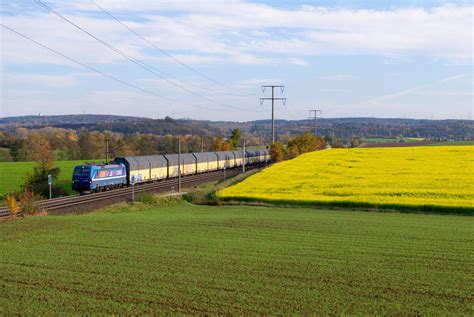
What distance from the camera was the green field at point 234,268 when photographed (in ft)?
42.9

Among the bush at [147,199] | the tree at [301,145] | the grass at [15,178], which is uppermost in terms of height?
the tree at [301,145]

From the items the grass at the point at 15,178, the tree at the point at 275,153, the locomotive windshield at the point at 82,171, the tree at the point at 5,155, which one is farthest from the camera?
the tree at the point at 5,155

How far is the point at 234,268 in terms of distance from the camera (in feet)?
55.5

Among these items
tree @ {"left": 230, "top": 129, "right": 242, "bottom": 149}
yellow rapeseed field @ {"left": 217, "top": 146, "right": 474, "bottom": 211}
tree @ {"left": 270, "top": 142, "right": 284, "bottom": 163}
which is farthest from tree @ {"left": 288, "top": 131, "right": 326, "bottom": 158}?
yellow rapeseed field @ {"left": 217, "top": 146, "right": 474, "bottom": 211}

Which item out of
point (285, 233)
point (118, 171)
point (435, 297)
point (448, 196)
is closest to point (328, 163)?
A: point (118, 171)

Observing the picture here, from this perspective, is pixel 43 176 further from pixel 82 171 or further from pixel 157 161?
pixel 157 161

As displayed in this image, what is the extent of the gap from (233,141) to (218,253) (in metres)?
108

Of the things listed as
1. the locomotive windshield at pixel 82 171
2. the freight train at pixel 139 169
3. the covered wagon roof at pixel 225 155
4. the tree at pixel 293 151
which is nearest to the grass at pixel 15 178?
the freight train at pixel 139 169

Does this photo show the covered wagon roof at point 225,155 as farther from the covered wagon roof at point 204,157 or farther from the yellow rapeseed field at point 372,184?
the yellow rapeseed field at point 372,184

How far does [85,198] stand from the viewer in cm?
4803

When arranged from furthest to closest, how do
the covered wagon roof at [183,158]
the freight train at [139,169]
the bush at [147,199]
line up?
the covered wagon roof at [183,158]
the freight train at [139,169]
the bush at [147,199]

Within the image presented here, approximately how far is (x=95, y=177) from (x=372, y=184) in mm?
25003

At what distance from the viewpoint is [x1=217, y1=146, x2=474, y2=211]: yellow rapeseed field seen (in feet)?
125

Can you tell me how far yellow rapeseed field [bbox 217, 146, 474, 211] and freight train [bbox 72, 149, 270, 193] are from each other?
1050 centimetres
